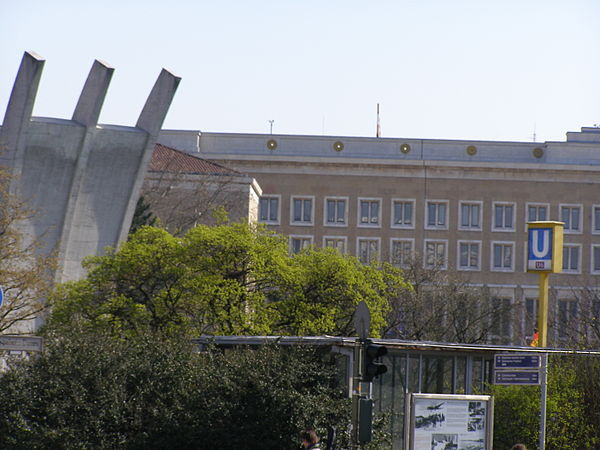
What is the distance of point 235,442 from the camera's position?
2325cm

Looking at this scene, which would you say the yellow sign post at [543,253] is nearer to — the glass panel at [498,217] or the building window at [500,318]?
the building window at [500,318]

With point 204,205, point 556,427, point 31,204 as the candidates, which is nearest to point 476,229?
point 204,205

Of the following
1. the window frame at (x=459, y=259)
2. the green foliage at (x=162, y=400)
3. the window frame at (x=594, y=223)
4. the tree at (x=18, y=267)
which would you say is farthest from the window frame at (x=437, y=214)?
the green foliage at (x=162, y=400)

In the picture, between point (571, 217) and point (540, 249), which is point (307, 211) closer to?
point (571, 217)

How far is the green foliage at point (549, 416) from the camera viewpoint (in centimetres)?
2641

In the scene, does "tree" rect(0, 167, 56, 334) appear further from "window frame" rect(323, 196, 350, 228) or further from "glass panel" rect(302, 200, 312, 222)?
→ "window frame" rect(323, 196, 350, 228)

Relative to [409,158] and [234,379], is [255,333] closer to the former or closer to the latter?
[234,379]

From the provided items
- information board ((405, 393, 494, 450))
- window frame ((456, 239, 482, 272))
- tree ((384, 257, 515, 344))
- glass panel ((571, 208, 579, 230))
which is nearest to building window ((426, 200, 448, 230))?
window frame ((456, 239, 482, 272))

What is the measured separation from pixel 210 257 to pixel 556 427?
14.5 meters

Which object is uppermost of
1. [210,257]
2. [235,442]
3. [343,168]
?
[343,168]

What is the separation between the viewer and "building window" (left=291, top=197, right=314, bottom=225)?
9494cm

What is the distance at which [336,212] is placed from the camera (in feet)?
312

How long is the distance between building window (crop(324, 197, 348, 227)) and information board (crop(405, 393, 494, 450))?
73.1 m

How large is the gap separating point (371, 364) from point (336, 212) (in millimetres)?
75679
